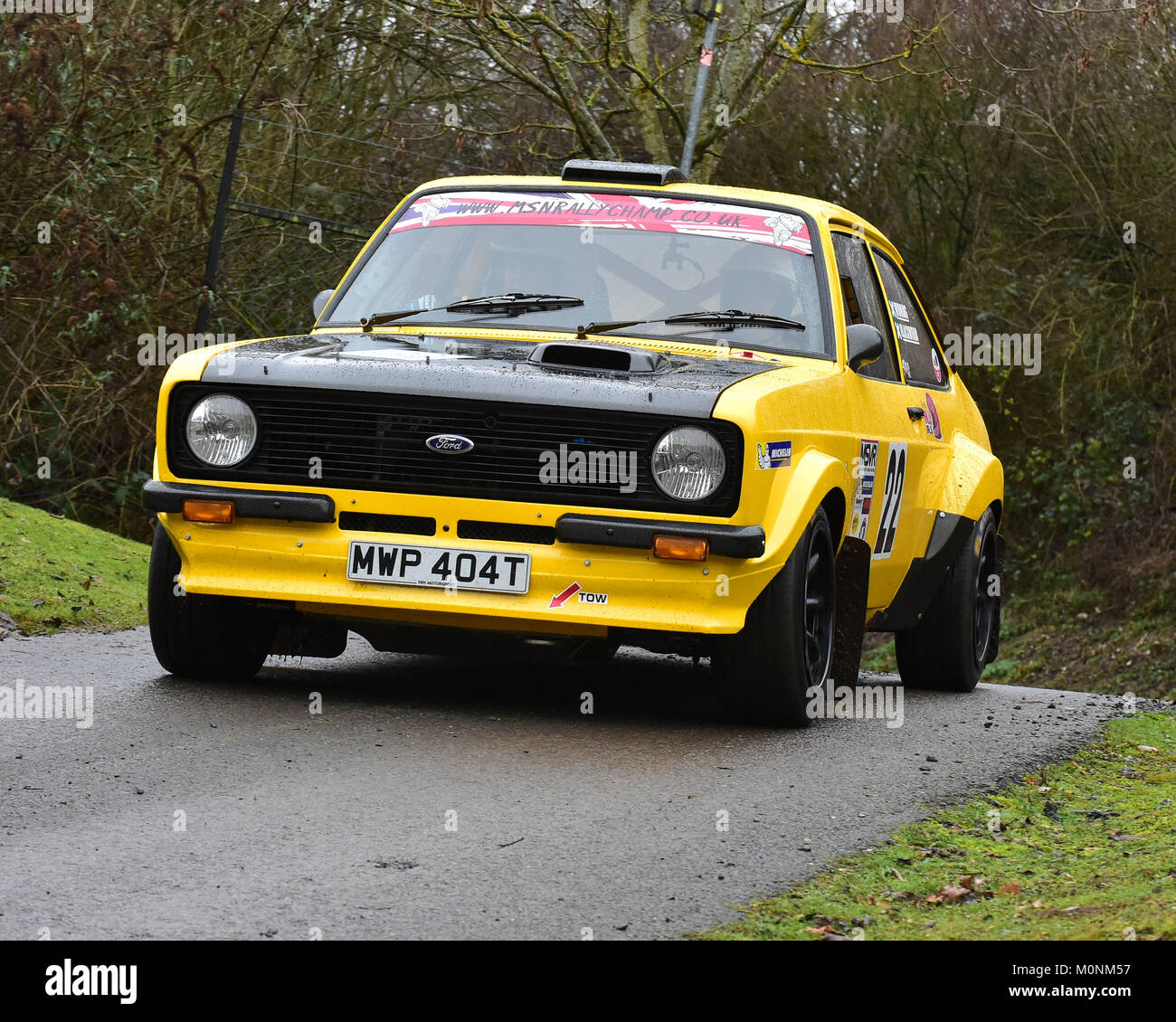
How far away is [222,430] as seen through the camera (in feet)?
21.4

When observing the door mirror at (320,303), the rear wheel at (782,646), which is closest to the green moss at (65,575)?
the door mirror at (320,303)

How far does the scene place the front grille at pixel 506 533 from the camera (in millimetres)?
6223

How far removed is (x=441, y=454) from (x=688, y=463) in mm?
832

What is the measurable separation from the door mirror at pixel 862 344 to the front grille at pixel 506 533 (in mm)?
1762

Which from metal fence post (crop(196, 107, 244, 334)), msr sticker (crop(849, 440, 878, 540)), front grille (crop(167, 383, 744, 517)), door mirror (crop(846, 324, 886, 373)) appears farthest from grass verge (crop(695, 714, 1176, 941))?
metal fence post (crop(196, 107, 244, 334))

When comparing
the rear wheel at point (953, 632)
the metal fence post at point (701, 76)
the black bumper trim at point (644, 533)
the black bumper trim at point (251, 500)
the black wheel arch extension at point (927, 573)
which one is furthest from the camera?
the metal fence post at point (701, 76)

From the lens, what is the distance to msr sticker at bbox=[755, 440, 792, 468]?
20.2 ft

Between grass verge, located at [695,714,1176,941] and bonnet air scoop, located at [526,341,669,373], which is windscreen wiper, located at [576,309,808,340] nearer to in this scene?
bonnet air scoop, located at [526,341,669,373]

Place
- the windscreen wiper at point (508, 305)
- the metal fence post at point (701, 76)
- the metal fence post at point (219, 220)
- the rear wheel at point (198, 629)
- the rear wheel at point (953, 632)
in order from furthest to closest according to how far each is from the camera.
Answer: the metal fence post at point (701, 76) < the metal fence post at point (219, 220) < the rear wheel at point (953, 632) < the windscreen wiper at point (508, 305) < the rear wheel at point (198, 629)

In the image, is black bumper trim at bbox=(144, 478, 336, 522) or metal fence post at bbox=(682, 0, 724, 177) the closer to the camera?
black bumper trim at bbox=(144, 478, 336, 522)

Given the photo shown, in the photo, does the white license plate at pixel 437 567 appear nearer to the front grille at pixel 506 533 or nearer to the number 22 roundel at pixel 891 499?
the front grille at pixel 506 533

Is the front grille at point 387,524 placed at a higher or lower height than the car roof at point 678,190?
lower

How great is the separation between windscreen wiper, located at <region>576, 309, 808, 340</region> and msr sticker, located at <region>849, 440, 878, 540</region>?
594 millimetres

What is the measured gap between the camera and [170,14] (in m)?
15.4
